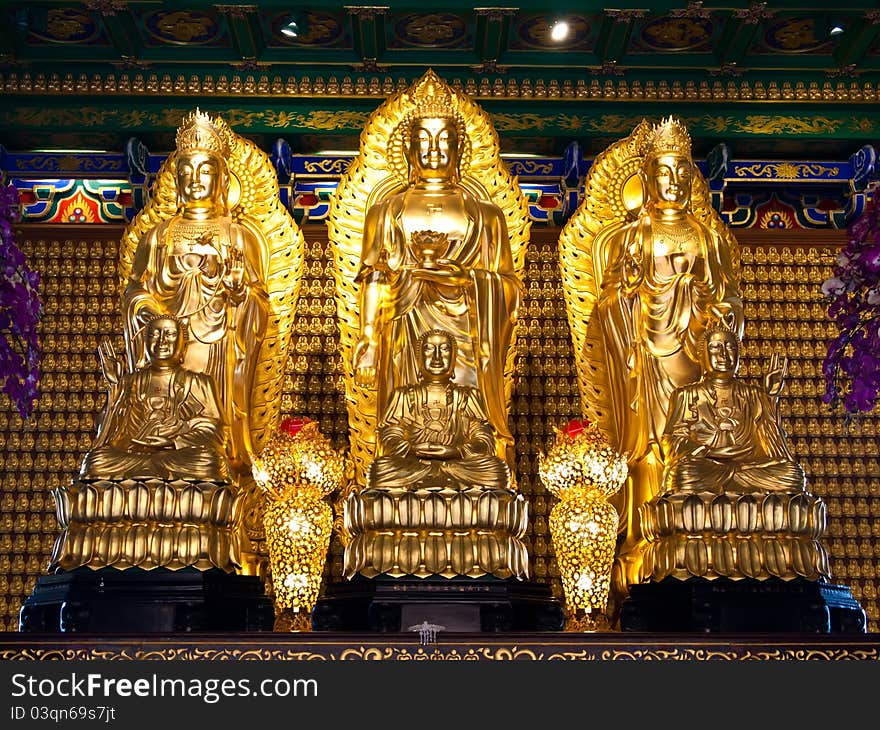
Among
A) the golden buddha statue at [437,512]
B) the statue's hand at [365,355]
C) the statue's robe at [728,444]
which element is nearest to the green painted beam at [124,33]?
the statue's hand at [365,355]

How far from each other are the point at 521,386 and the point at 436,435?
6.78ft

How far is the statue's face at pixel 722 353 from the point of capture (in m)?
5.66

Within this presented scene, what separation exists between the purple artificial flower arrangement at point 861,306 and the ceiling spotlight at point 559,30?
2453mm

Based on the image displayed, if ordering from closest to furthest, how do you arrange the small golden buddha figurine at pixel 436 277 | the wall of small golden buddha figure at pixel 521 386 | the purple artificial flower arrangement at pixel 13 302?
the purple artificial flower arrangement at pixel 13 302 → the small golden buddha figurine at pixel 436 277 → the wall of small golden buddha figure at pixel 521 386

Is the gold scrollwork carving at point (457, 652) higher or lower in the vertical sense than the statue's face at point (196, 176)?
lower

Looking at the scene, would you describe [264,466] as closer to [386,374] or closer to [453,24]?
[386,374]

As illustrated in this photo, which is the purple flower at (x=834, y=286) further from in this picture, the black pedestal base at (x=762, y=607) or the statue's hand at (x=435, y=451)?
the statue's hand at (x=435, y=451)

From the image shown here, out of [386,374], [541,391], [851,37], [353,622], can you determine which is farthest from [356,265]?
[851,37]

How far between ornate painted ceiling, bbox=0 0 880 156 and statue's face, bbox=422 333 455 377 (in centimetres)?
223

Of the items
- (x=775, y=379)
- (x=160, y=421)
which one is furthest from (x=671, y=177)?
(x=160, y=421)

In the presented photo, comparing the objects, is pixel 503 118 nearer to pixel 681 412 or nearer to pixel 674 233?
pixel 674 233

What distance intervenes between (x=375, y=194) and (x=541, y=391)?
1658 millimetres

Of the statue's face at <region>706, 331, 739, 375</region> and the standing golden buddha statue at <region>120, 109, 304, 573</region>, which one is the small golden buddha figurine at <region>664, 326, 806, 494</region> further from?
the standing golden buddha statue at <region>120, 109, 304, 573</region>

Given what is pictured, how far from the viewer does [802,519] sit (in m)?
5.13
